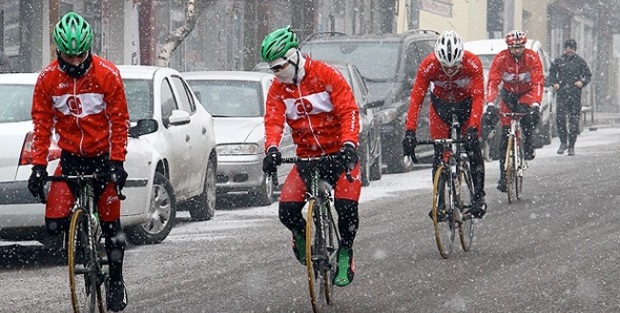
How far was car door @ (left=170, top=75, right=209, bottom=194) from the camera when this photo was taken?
1432cm

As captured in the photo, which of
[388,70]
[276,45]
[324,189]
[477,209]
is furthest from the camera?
[388,70]

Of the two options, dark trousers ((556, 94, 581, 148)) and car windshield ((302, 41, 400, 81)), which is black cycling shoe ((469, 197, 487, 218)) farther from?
dark trousers ((556, 94, 581, 148))

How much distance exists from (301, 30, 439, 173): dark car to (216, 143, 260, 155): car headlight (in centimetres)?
446

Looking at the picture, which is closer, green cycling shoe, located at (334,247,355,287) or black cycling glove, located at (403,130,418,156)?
green cycling shoe, located at (334,247,355,287)

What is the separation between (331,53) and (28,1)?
4.72m

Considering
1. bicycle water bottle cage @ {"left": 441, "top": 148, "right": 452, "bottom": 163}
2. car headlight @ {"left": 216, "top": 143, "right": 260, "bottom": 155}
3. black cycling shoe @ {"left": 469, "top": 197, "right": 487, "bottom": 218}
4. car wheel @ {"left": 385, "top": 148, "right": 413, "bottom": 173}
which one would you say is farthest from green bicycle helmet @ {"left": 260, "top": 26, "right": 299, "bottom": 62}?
car wheel @ {"left": 385, "top": 148, "right": 413, "bottom": 173}

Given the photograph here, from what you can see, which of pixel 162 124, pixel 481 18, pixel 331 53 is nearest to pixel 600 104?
pixel 481 18

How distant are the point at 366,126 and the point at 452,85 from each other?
650 cm

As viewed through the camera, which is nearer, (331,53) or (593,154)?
(331,53)

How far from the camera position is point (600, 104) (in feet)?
221

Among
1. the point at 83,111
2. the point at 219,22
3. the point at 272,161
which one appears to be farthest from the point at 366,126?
the point at 219,22

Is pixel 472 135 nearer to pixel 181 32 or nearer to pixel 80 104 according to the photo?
pixel 80 104

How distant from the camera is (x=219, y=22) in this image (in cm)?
3127

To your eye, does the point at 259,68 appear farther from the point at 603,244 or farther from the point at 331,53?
the point at 603,244
